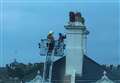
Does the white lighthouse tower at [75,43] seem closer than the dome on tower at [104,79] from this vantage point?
No

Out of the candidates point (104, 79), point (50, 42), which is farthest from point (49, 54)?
point (104, 79)

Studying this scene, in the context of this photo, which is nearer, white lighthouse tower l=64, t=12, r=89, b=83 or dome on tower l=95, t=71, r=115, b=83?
dome on tower l=95, t=71, r=115, b=83

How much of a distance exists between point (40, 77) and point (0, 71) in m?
11.8

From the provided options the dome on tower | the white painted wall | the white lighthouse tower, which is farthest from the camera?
the white painted wall

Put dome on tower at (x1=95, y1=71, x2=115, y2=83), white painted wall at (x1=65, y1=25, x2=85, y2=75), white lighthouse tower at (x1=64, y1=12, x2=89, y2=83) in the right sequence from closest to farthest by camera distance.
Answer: dome on tower at (x1=95, y1=71, x2=115, y2=83) → white lighthouse tower at (x1=64, y1=12, x2=89, y2=83) → white painted wall at (x1=65, y1=25, x2=85, y2=75)

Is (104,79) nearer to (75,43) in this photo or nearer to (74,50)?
(74,50)

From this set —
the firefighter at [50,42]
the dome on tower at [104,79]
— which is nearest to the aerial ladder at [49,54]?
the firefighter at [50,42]

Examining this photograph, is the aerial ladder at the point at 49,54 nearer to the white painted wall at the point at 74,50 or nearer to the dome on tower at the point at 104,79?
the white painted wall at the point at 74,50

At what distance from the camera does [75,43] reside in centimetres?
2527

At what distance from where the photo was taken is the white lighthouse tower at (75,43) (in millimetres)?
24766

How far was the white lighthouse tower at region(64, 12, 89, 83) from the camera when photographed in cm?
2477

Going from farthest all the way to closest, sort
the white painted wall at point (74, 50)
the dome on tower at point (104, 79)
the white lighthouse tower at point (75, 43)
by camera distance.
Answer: the white painted wall at point (74, 50) → the white lighthouse tower at point (75, 43) → the dome on tower at point (104, 79)

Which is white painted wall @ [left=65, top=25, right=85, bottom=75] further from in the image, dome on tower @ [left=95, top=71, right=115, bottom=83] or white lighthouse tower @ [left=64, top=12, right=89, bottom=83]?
dome on tower @ [left=95, top=71, right=115, bottom=83]

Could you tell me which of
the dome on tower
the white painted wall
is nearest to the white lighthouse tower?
the white painted wall
